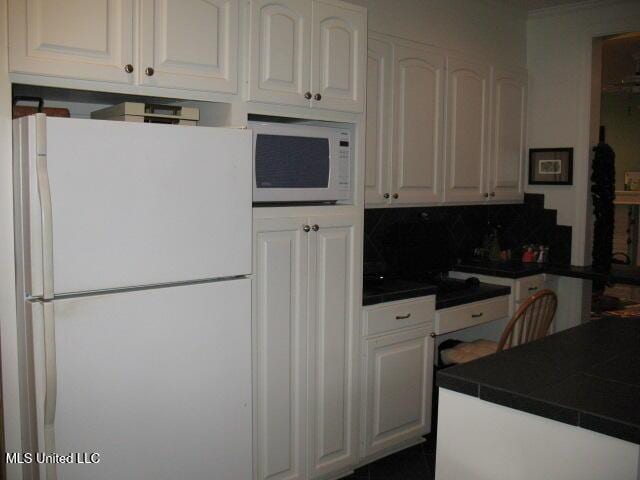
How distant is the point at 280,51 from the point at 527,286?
228 cm

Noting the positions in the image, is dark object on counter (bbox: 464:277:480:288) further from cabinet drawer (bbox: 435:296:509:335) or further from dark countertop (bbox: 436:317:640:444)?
dark countertop (bbox: 436:317:640:444)

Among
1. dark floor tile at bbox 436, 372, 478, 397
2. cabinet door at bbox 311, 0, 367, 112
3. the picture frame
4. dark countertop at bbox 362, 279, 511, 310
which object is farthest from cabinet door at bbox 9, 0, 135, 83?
the picture frame

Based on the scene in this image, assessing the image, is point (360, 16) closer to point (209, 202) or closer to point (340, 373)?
point (209, 202)

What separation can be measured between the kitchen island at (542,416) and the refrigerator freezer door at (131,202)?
0.95m

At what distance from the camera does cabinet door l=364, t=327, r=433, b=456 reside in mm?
2951

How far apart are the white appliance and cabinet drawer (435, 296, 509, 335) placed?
133 cm

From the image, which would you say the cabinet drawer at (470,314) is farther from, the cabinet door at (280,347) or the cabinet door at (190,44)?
the cabinet door at (190,44)

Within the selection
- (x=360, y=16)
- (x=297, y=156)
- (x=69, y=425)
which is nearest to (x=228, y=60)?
(x=297, y=156)

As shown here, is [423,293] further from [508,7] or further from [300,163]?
[508,7]

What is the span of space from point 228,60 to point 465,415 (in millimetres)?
1495

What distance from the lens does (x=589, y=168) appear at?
4129 mm

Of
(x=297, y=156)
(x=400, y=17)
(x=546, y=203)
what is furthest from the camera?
(x=546, y=203)

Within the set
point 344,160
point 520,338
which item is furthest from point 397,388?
point 344,160

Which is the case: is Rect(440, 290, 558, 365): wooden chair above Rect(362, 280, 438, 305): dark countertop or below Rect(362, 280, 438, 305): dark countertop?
below
